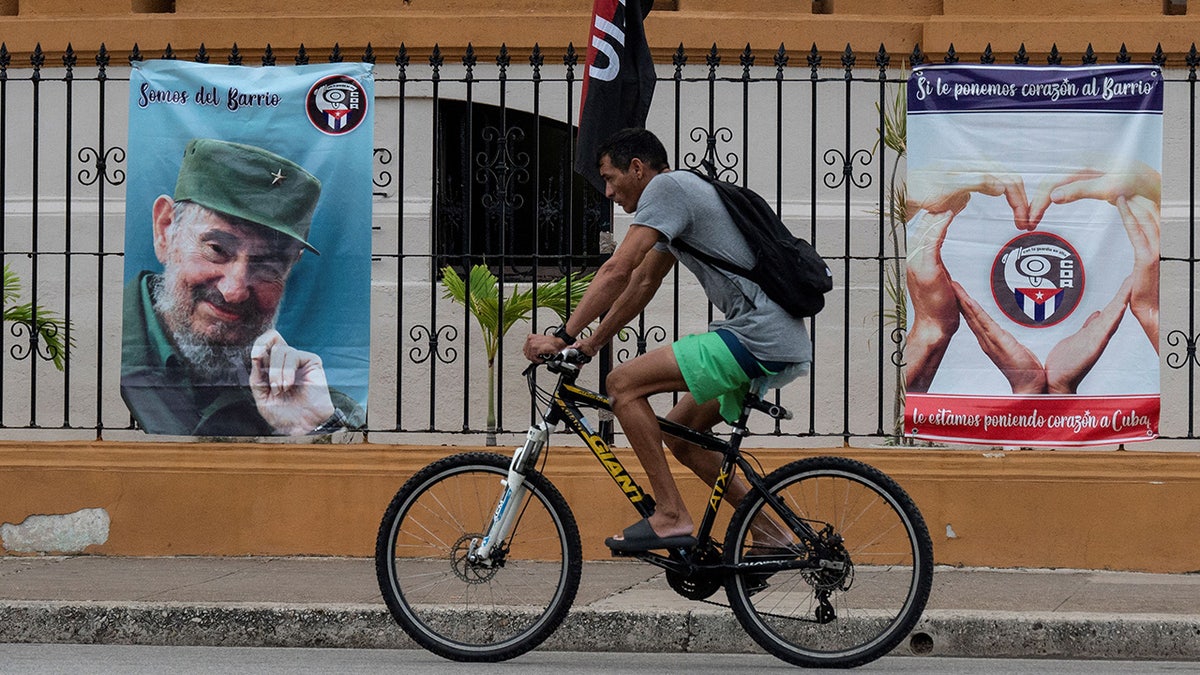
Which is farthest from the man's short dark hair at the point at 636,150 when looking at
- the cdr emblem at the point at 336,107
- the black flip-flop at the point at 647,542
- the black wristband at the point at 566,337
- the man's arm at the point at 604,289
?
the cdr emblem at the point at 336,107

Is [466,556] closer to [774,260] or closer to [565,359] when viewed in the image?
[565,359]

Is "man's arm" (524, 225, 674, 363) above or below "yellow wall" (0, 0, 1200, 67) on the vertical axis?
below

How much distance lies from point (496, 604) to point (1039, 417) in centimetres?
318

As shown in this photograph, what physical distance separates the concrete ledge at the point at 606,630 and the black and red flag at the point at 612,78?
228 cm

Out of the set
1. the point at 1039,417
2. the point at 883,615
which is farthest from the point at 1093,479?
the point at 883,615

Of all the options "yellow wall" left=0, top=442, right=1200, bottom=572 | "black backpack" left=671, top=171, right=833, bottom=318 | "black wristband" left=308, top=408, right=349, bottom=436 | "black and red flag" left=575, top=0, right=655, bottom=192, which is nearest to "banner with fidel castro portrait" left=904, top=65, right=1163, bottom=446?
"yellow wall" left=0, top=442, right=1200, bottom=572

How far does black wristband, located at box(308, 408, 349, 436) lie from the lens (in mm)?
7988

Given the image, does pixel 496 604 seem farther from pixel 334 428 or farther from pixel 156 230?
pixel 156 230

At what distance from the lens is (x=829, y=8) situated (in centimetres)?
1071

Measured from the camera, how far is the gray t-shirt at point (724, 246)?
5656 millimetres

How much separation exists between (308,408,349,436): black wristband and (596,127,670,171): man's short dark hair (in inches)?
105

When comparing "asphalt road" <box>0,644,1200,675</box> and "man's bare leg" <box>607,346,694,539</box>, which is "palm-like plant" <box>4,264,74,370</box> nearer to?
"asphalt road" <box>0,644,1200,675</box>

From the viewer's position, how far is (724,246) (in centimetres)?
574

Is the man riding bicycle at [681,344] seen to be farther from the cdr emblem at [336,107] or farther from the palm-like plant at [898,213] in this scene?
the cdr emblem at [336,107]
